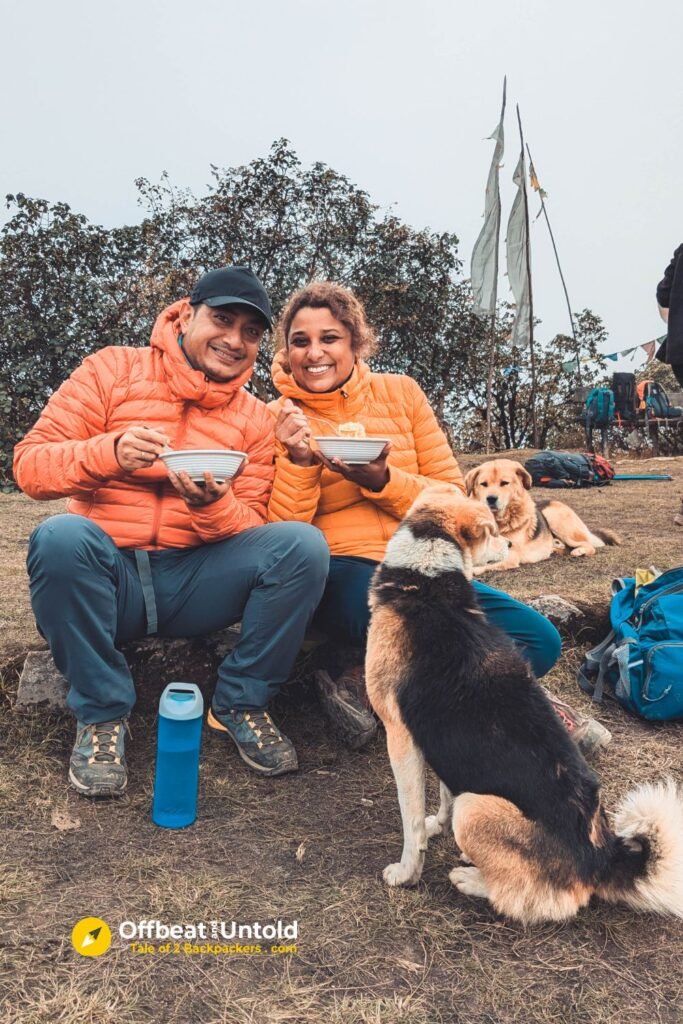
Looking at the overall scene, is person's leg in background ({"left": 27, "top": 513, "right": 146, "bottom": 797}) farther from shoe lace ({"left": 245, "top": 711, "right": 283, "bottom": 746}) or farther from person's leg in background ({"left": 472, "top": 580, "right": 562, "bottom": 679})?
person's leg in background ({"left": 472, "top": 580, "right": 562, "bottom": 679})

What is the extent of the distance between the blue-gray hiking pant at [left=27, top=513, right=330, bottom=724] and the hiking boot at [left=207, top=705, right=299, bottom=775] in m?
0.05

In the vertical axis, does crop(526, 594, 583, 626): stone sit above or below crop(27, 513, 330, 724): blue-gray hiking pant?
below

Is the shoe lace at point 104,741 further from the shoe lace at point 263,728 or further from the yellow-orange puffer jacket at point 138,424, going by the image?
the yellow-orange puffer jacket at point 138,424

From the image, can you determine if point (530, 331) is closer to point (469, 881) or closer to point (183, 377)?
point (183, 377)

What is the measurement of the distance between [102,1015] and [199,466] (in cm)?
164

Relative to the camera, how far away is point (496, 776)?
212 centimetres

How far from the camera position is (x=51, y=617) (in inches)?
108

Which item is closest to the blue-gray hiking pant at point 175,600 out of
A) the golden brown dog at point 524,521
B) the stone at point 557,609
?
the stone at point 557,609

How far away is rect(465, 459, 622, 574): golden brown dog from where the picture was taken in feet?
23.4

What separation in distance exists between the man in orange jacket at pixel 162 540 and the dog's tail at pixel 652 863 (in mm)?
1337

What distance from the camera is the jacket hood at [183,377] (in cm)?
311

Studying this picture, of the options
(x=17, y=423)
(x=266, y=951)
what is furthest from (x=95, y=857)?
(x=17, y=423)

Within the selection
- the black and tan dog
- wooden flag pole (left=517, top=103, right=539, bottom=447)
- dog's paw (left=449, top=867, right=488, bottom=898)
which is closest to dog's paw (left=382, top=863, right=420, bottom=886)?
the black and tan dog

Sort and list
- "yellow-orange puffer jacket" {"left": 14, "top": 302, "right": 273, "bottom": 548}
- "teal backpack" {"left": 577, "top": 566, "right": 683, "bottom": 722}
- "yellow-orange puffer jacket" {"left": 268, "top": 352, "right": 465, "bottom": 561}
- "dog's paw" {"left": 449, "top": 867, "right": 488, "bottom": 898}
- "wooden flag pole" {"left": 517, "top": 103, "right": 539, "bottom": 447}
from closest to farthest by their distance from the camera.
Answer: "dog's paw" {"left": 449, "top": 867, "right": 488, "bottom": 898}
"yellow-orange puffer jacket" {"left": 14, "top": 302, "right": 273, "bottom": 548}
"yellow-orange puffer jacket" {"left": 268, "top": 352, "right": 465, "bottom": 561}
"teal backpack" {"left": 577, "top": 566, "right": 683, "bottom": 722}
"wooden flag pole" {"left": 517, "top": 103, "right": 539, "bottom": 447}
